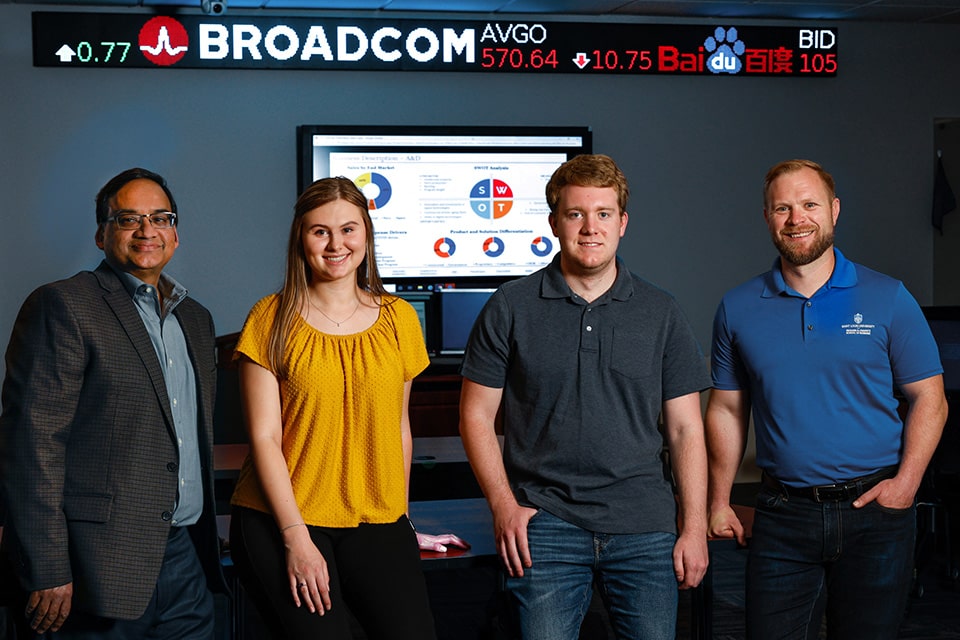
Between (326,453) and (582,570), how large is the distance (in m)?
0.57

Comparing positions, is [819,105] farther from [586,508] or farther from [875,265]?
[586,508]

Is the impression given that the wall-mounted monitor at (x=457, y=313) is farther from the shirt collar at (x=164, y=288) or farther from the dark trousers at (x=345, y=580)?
the dark trousers at (x=345, y=580)

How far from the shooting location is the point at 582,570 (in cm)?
232

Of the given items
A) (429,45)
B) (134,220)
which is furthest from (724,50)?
(134,220)

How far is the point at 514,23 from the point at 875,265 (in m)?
2.55

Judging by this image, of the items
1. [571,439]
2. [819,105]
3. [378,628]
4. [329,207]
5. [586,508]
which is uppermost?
[819,105]

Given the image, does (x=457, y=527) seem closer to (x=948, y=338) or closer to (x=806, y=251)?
(x=806, y=251)

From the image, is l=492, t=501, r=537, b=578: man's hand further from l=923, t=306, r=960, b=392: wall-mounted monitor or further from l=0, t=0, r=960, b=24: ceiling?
l=0, t=0, r=960, b=24: ceiling

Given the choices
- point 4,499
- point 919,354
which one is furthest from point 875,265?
point 4,499

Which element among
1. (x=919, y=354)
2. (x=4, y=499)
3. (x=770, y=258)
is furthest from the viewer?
(x=770, y=258)

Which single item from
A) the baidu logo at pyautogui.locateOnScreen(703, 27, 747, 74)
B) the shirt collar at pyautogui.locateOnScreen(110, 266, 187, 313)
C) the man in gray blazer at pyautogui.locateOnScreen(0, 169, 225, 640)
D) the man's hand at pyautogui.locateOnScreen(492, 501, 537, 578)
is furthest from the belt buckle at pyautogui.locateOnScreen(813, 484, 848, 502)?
the baidu logo at pyautogui.locateOnScreen(703, 27, 747, 74)

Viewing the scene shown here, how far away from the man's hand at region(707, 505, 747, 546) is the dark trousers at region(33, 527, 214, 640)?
1.14 m

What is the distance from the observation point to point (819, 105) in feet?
21.5

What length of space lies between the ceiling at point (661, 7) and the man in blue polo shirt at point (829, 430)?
12.1ft
